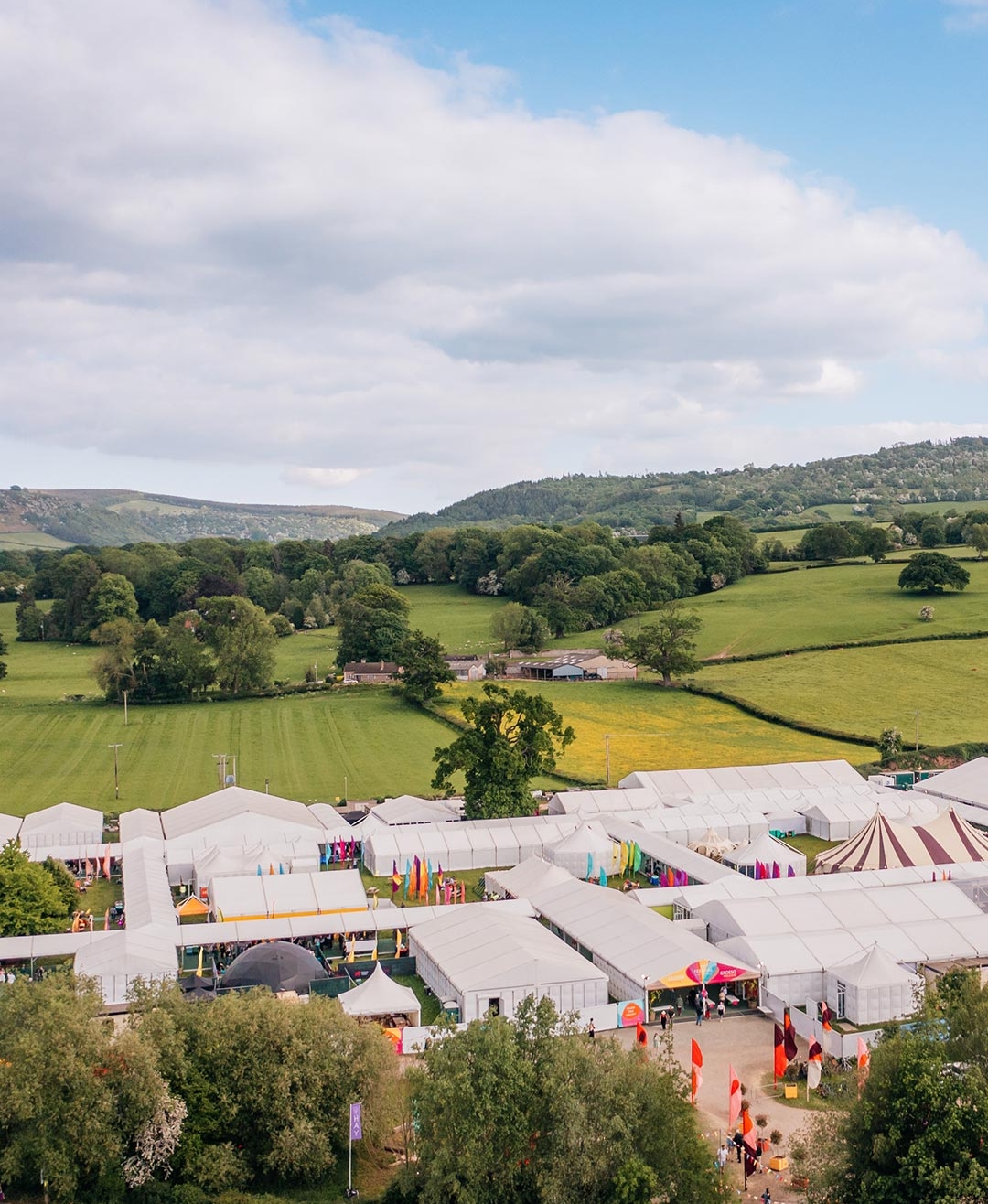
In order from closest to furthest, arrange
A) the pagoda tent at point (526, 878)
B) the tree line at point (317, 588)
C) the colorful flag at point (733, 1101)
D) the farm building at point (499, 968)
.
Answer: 1. the colorful flag at point (733, 1101)
2. the farm building at point (499, 968)
3. the pagoda tent at point (526, 878)
4. the tree line at point (317, 588)

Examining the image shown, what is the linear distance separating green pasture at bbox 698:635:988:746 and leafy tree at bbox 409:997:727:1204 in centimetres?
4086

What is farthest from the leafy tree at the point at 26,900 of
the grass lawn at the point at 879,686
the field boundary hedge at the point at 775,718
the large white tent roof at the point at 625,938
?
the field boundary hedge at the point at 775,718

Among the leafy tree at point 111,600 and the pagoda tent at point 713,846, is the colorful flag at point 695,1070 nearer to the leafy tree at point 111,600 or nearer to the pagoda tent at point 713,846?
the pagoda tent at point 713,846

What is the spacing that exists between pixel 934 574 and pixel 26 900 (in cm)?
7049

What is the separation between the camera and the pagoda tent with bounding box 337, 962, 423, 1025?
23812 millimetres

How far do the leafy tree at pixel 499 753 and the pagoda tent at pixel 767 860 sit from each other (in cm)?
828

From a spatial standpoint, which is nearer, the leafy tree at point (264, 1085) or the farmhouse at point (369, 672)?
the leafy tree at point (264, 1085)

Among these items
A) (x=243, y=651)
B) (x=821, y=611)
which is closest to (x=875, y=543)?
(x=821, y=611)

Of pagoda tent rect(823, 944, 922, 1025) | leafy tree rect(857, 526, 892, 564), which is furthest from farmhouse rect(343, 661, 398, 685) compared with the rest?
pagoda tent rect(823, 944, 922, 1025)

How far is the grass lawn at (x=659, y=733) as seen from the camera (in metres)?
52.7

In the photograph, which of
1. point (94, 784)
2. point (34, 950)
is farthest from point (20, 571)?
point (34, 950)

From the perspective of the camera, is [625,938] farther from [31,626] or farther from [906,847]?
[31,626]

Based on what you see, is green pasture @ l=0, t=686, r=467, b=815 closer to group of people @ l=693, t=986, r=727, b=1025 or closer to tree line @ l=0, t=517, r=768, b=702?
tree line @ l=0, t=517, r=768, b=702

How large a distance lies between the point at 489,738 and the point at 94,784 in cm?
1847
